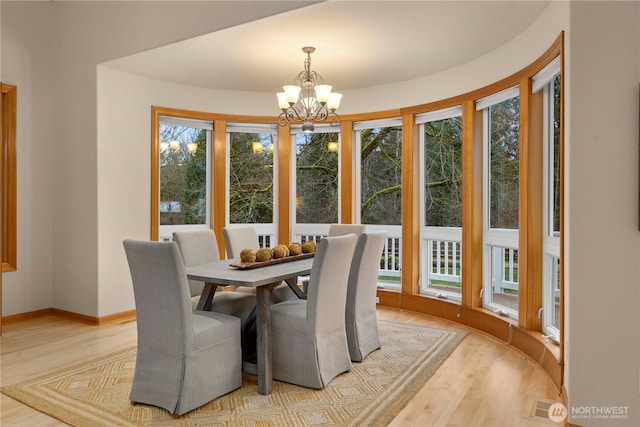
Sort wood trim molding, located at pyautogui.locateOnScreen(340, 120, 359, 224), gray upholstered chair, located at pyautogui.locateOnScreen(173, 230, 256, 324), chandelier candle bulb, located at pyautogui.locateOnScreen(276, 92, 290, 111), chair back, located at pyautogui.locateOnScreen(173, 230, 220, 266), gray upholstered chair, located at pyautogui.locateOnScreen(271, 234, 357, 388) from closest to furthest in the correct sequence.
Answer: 1. gray upholstered chair, located at pyautogui.locateOnScreen(271, 234, 357, 388)
2. gray upholstered chair, located at pyautogui.locateOnScreen(173, 230, 256, 324)
3. chair back, located at pyautogui.locateOnScreen(173, 230, 220, 266)
4. chandelier candle bulb, located at pyautogui.locateOnScreen(276, 92, 290, 111)
5. wood trim molding, located at pyautogui.locateOnScreen(340, 120, 359, 224)

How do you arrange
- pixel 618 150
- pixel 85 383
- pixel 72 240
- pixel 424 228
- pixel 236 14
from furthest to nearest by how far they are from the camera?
1. pixel 424 228
2. pixel 72 240
3. pixel 236 14
4. pixel 85 383
5. pixel 618 150

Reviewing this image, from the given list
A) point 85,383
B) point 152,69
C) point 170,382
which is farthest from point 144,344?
point 152,69

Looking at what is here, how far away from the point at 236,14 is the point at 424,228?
290cm

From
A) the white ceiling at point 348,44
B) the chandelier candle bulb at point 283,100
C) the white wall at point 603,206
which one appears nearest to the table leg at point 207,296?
the chandelier candle bulb at point 283,100

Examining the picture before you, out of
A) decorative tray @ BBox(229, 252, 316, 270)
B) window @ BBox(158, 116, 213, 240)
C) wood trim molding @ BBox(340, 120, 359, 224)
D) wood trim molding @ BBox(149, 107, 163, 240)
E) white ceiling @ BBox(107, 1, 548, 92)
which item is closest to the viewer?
decorative tray @ BBox(229, 252, 316, 270)

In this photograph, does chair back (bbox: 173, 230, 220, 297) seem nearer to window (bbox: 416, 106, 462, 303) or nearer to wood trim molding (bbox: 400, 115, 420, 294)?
wood trim molding (bbox: 400, 115, 420, 294)

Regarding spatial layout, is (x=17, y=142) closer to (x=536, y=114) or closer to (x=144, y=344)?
(x=144, y=344)

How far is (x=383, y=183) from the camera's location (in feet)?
17.9

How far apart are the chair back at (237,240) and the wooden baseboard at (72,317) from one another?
1.36 meters

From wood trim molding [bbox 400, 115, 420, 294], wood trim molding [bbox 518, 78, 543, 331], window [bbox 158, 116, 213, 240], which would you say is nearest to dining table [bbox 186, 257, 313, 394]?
wood trim molding [bbox 518, 78, 543, 331]

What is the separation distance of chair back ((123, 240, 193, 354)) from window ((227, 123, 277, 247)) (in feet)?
10.4

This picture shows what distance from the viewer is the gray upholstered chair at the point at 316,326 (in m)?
A: 2.83

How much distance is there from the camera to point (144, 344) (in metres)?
2.65

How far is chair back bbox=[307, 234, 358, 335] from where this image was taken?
2.79m
